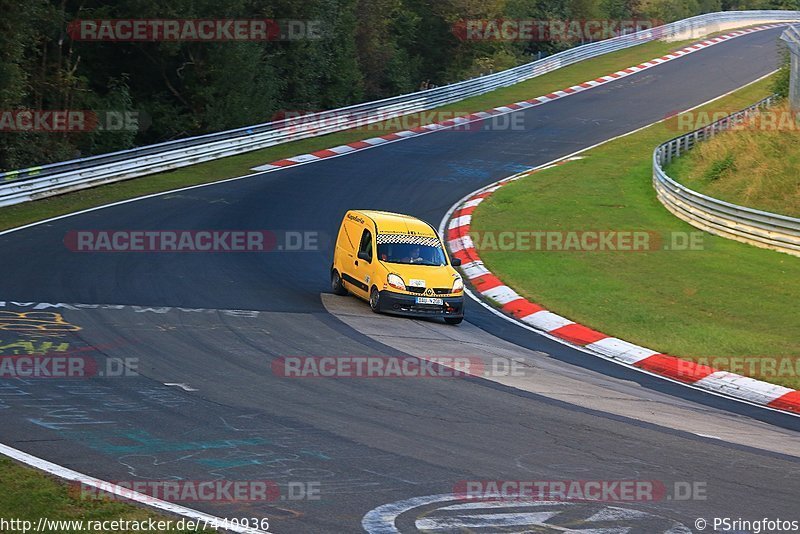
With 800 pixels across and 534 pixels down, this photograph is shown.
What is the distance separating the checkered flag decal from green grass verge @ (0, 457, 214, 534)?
10427mm

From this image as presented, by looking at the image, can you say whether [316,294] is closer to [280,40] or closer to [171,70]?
[171,70]

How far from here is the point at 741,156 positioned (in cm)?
2878

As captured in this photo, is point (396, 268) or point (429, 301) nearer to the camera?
point (429, 301)

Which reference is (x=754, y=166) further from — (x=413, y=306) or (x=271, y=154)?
(x=271, y=154)

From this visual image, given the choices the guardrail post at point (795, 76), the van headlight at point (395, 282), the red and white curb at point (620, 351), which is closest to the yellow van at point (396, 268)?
the van headlight at point (395, 282)

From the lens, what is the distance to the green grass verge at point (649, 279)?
16.6m

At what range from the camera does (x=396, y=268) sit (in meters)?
17.5

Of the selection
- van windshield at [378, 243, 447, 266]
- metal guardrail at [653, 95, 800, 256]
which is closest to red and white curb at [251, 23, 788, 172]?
metal guardrail at [653, 95, 800, 256]

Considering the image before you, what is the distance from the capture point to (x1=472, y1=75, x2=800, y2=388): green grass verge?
1658 centimetres

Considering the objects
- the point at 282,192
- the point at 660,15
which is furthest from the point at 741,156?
the point at 660,15

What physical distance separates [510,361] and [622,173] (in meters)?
19.8

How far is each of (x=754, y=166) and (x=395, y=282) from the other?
48.6ft

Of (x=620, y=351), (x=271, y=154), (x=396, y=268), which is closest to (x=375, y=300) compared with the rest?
(x=396, y=268)

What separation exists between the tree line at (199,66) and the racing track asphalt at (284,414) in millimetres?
10291
